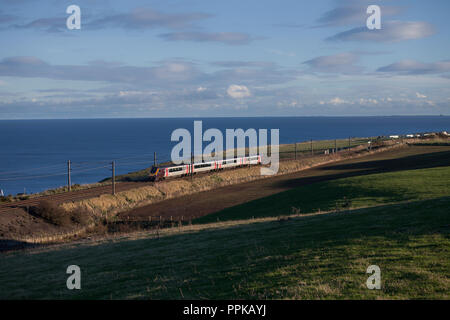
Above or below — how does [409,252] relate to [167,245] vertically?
above

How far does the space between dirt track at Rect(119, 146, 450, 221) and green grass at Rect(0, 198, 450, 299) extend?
54.8 ft

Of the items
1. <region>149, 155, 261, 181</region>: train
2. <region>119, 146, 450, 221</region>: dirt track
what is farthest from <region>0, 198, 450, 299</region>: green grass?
<region>149, 155, 261, 181</region>: train

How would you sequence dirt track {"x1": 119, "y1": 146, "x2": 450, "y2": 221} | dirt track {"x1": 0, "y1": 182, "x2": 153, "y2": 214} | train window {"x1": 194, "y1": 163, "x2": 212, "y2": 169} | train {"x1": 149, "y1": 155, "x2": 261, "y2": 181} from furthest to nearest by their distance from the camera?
1. train window {"x1": 194, "y1": 163, "x2": 212, "y2": 169}
2. train {"x1": 149, "y1": 155, "x2": 261, "y2": 181}
3. dirt track {"x1": 119, "y1": 146, "x2": 450, "y2": 221}
4. dirt track {"x1": 0, "y1": 182, "x2": 153, "y2": 214}

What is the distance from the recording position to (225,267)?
12672 mm

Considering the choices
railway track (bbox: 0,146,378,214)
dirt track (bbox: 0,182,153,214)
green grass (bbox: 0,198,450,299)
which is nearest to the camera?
green grass (bbox: 0,198,450,299)

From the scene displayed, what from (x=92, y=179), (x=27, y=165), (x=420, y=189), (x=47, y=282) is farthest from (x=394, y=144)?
(x=27, y=165)

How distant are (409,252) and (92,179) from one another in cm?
9470

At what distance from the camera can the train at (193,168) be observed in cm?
5303

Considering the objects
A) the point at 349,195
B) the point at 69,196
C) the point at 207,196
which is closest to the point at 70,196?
the point at 69,196

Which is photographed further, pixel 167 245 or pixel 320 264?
pixel 167 245

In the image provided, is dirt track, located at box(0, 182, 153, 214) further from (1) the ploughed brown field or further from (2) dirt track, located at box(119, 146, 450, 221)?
(2) dirt track, located at box(119, 146, 450, 221)

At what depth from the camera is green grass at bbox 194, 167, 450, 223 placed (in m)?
27.8

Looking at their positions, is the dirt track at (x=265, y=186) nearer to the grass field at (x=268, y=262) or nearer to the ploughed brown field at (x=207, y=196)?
the ploughed brown field at (x=207, y=196)
